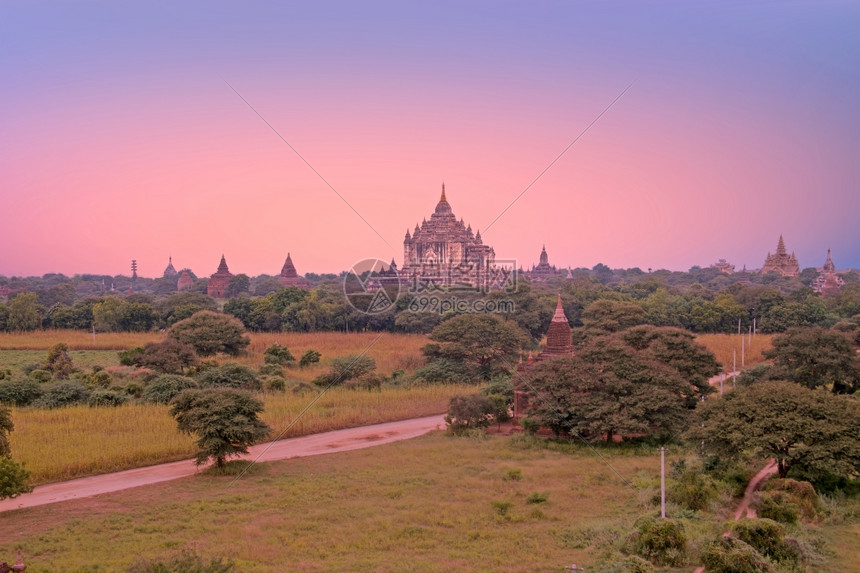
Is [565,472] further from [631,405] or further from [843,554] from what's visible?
[843,554]

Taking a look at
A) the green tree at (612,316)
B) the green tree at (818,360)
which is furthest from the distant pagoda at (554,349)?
the green tree at (612,316)

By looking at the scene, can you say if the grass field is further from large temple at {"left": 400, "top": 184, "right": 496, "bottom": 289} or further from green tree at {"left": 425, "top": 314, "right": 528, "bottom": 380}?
large temple at {"left": 400, "top": 184, "right": 496, "bottom": 289}

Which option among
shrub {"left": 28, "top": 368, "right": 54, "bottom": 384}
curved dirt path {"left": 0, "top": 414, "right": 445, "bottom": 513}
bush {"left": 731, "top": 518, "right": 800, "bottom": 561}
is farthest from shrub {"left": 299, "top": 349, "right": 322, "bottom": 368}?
bush {"left": 731, "top": 518, "right": 800, "bottom": 561}

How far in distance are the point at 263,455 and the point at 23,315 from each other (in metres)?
45.5

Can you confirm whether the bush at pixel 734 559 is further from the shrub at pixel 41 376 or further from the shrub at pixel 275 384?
the shrub at pixel 41 376

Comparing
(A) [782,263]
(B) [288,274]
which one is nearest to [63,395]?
(B) [288,274]

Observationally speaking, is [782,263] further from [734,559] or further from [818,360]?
[734,559]

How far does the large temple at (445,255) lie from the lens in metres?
78.8

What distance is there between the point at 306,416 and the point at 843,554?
818 inches

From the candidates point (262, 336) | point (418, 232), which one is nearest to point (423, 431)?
point (262, 336)

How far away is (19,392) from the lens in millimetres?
30031

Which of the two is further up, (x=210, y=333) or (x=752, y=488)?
(x=210, y=333)

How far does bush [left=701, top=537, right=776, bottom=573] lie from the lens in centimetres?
1218

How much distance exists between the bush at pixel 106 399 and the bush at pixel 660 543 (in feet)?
80.6
